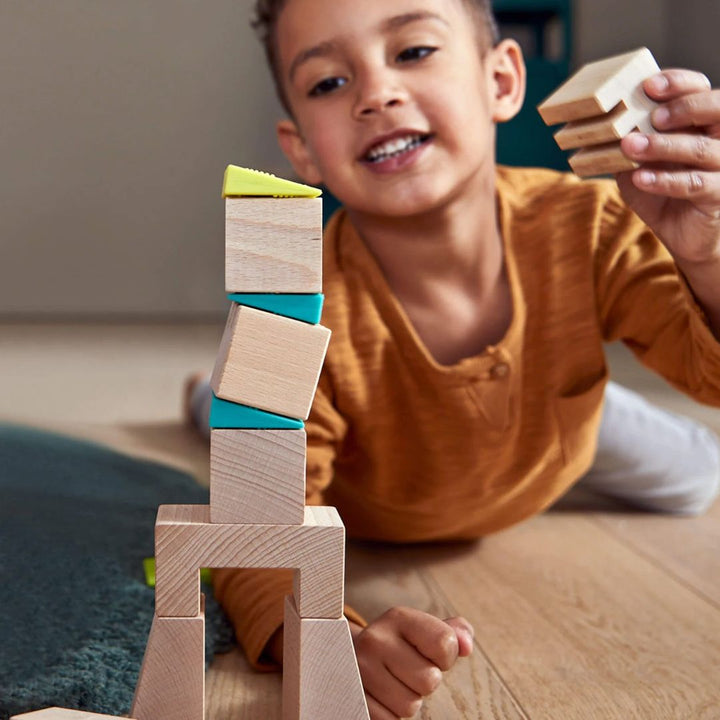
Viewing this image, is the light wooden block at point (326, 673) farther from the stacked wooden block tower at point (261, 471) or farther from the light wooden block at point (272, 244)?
the light wooden block at point (272, 244)

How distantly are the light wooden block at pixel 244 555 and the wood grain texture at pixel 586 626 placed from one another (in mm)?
226

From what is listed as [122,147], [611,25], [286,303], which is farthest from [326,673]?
[122,147]

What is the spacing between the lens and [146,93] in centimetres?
323

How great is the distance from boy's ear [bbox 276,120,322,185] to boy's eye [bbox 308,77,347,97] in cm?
8

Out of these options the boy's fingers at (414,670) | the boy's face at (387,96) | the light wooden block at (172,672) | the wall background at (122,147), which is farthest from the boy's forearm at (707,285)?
the wall background at (122,147)

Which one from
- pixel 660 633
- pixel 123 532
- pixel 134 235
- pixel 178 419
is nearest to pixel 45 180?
pixel 134 235

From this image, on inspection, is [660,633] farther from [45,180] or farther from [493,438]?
[45,180]

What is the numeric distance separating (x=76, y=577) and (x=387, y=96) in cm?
50

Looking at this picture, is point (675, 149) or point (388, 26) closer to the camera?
point (675, 149)

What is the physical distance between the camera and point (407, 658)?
2.06 ft

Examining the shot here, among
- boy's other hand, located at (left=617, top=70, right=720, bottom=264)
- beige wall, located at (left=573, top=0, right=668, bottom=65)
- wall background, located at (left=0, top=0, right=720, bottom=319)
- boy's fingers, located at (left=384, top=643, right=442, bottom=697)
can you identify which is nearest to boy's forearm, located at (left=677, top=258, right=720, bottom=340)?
boy's other hand, located at (left=617, top=70, right=720, bottom=264)

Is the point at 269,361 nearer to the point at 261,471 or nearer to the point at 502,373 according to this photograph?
the point at 261,471

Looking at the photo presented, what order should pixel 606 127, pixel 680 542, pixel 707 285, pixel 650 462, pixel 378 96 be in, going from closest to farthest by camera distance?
pixel 606 127 → pixel 707 285 → pixel 378 96 → pixel 680 542 → pixel 650 462

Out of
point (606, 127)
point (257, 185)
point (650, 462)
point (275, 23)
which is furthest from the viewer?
point (650, 462)
